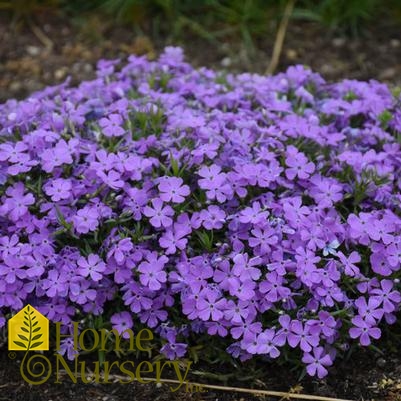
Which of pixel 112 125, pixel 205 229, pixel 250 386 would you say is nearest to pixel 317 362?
pixel 250 386

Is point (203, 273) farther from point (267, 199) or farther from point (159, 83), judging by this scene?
point (159, 83)

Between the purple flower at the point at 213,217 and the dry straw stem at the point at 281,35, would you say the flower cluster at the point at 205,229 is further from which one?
the dry straw stem at the point at 281,35

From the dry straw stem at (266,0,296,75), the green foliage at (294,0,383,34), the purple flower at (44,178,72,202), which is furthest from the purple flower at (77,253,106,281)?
the green foliage at (294,0,383,34)

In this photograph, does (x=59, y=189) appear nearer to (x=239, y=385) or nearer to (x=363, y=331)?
→ (x=239, y=385)

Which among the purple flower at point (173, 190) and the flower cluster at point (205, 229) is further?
the purple flower at point (173, 190)

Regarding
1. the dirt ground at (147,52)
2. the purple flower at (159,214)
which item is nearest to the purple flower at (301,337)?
the purple flower at (159,214)

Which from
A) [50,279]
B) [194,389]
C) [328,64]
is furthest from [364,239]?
[328,64]

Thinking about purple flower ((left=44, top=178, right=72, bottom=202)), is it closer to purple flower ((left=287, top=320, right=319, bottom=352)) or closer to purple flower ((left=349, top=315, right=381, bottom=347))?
purple flower ((left=287, top=320, right=319, bottom=352))
